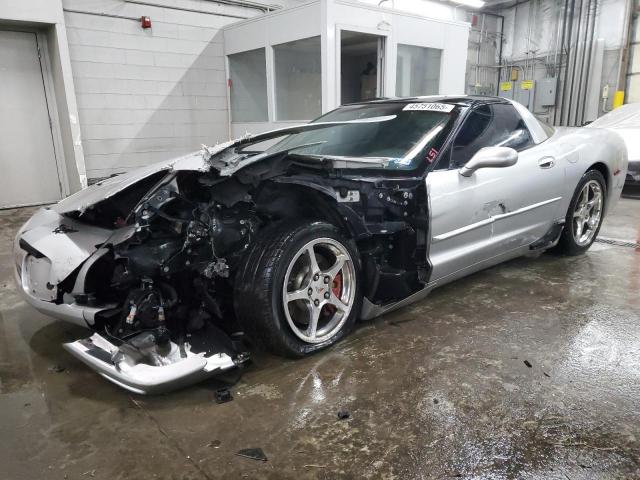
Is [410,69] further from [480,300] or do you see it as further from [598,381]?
[598,381]

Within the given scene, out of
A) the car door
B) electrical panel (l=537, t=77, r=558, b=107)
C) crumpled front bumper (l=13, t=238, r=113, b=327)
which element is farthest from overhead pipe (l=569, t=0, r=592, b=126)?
crumpled front bumper (l=13, t=238, r=113, b=327)

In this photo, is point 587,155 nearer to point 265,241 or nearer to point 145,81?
point 265,241

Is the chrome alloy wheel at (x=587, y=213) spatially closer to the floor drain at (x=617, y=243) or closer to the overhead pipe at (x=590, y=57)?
the floor drain at (x=617, y=243)

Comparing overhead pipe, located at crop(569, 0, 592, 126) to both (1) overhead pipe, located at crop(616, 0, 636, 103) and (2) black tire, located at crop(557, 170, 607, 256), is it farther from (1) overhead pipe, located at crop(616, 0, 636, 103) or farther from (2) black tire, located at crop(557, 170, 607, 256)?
(2) black tire, located at crop(557, 170, 607, 256)

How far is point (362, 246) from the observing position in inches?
98.7

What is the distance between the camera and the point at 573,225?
3.64 m

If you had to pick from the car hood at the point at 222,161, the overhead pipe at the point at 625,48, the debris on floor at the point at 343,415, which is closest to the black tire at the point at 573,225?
the car hood at the point at 222,161

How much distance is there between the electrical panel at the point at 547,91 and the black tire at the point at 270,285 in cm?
1111

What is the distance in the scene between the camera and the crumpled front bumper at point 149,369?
176 centimetres

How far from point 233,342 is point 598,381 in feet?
5.34

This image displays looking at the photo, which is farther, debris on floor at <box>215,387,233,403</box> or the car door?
the car door

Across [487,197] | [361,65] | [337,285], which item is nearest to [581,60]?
[361,65]

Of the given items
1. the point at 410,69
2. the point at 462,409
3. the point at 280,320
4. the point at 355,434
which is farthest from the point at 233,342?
the point at 410,69

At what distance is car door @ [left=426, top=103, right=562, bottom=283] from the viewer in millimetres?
2539
